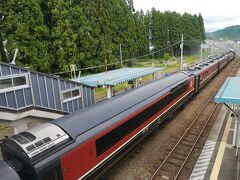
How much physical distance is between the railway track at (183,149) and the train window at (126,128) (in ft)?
8.42

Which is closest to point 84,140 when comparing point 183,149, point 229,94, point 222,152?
point 183,149

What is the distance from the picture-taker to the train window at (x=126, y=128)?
30.5 ft

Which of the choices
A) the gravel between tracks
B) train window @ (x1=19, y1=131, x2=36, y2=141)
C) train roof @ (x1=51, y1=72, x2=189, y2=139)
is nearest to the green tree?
train roof @ (x1=51, y1=72, x2=189, y2=139)

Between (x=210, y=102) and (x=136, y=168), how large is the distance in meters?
14.7

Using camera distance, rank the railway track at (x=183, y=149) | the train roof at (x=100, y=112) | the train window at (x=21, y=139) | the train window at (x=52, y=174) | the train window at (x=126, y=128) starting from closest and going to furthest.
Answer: the train window at (x=52, y=174), the train window at (x=21, y=139), the train roof at (x=100, y=112), the train window at (x=126, y=128), the railway track at (x=183, y=149)

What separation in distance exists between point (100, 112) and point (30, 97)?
5.22m

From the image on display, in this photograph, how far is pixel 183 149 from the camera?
12945mm

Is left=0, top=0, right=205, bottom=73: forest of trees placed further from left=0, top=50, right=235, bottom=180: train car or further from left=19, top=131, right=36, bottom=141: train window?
left=19, top=131, right=36, bottom=141: train window

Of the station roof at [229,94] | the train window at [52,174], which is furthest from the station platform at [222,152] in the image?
the train window at [52,174]

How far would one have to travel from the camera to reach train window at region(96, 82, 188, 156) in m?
9.31

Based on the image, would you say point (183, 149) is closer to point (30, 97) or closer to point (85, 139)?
point (85, 139)

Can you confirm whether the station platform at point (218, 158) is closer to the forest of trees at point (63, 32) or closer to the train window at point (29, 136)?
the train window at point (29, 136)

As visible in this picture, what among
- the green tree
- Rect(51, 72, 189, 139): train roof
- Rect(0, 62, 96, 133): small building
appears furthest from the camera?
the green tree

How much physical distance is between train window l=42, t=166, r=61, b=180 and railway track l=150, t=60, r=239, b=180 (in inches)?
199
